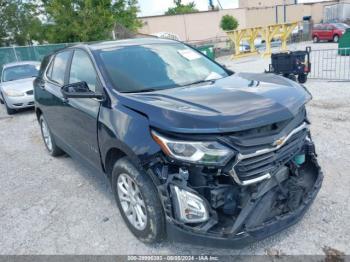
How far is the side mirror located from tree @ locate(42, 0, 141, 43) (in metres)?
17.2

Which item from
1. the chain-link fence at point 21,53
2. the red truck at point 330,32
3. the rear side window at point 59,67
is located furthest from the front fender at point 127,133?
the red truck at point 330,32

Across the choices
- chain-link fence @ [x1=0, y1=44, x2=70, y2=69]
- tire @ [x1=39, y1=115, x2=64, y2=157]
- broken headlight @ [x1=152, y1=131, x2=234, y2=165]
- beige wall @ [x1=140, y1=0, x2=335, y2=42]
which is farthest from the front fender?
beige wall @ [x1=140, y1=0, x2=335, y2=42]

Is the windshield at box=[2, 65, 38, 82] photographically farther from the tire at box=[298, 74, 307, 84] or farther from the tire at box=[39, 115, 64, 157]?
the tire at box=[298, 74, 307, 84]

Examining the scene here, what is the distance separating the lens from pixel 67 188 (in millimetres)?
4141

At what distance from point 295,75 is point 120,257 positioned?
8.53 m

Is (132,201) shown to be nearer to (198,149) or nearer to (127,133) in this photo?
(127,133)

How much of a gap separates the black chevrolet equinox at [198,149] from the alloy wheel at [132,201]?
0.01m

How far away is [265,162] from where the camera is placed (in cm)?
233

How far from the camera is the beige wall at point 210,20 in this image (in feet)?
180

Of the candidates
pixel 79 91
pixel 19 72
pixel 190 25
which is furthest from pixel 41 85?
pixel 190 25

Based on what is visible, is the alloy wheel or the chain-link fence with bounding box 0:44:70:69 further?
the chain-link fence with bounding box 0:44:70:69

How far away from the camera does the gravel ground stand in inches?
108

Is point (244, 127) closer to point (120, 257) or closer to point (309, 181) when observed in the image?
point (309, 181)

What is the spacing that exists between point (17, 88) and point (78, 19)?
1173 centimetres
